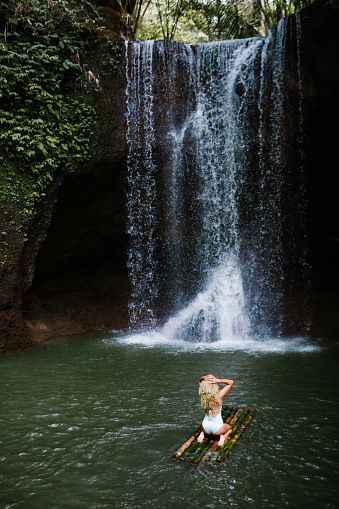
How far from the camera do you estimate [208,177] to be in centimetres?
1109

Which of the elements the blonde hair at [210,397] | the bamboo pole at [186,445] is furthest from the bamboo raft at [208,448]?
the blonde hair at [210,397]

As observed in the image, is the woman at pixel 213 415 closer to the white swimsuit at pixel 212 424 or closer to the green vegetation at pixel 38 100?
the white swimsuit at pixel 212 424

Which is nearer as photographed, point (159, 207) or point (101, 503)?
point (101, 503)

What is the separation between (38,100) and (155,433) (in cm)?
817

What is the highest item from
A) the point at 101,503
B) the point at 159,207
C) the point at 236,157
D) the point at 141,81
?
the point at 141,81

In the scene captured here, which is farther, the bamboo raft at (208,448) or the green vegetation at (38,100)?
the green vegetation at (38,100)

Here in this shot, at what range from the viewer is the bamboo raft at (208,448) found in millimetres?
3797

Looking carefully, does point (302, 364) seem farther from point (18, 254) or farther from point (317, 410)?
point (18, 254)

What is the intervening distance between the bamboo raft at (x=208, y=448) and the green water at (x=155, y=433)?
8 centimetres

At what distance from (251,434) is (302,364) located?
3.01m

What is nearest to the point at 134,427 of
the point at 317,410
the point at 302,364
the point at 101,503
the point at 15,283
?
the point at 101,503

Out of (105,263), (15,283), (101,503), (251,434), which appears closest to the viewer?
(101,503)

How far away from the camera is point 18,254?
28.7ft

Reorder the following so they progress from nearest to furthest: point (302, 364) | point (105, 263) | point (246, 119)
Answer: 1. point (302, 364)
2. point (246, 119)
3. point (105, 263)
